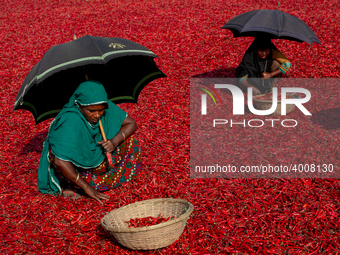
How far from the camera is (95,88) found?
3553 millimetres

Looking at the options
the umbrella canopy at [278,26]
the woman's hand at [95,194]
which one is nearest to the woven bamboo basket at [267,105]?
the umbrella canopy at [278,26]

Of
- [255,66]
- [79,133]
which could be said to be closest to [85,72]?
[79,133]

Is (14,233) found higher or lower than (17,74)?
lower

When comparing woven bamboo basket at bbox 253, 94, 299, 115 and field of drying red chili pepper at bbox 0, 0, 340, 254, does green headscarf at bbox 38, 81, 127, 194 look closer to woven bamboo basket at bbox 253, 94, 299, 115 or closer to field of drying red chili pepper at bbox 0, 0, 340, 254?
field of drying red chili pepper at bbox 0, 0, 340, 254

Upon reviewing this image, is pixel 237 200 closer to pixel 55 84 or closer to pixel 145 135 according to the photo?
pixel 145 135

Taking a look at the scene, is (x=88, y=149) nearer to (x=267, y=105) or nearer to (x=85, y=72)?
(x=85, y=72)

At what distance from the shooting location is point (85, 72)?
3.85m

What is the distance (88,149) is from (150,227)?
4.77 ft

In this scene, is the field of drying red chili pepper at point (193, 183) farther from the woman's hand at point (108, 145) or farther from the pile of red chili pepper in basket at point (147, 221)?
the woman's hand at point (108, 145)

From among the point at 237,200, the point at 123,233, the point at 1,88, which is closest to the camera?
the point at 123,233

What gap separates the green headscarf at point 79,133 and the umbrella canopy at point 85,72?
1.21 ft

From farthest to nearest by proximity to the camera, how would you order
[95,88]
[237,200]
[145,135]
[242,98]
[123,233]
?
[242,98]
[145,135]
[237,200]
[95,88]
[123,233]

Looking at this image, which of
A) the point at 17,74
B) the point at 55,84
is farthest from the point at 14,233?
the point at 17,74

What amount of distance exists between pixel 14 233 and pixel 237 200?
9.05 ft
